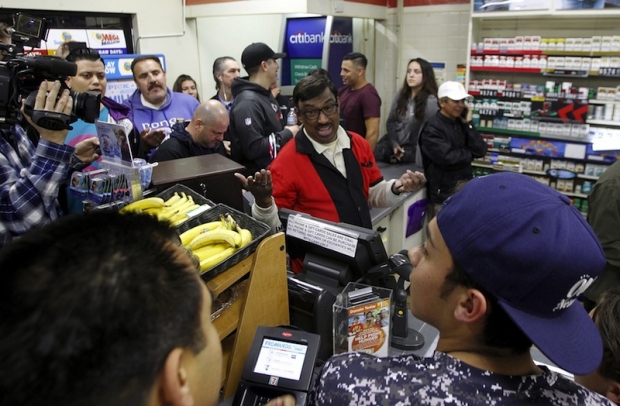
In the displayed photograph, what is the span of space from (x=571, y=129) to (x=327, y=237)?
4652 mm

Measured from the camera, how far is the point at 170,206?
5.55 ft

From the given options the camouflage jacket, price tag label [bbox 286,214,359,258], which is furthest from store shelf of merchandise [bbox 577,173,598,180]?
the camouflage jacket

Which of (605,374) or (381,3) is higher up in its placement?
(381,3)

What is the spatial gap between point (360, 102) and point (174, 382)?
4.49 meters

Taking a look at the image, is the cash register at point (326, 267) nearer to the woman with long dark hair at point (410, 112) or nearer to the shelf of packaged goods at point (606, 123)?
the woman with long dark hair at point (410, 112)

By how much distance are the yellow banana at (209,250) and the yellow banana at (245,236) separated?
54mm

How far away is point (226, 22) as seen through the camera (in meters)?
6.70

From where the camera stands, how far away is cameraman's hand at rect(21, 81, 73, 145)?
1.70 meters

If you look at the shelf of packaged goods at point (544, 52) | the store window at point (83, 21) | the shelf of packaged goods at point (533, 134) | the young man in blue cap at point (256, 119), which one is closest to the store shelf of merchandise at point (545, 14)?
the shelf of packaged goods at point (544, 52)

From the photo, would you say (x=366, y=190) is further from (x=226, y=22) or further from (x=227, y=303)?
(x=226, y=22)

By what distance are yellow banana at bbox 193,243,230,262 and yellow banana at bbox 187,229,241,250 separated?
12mm

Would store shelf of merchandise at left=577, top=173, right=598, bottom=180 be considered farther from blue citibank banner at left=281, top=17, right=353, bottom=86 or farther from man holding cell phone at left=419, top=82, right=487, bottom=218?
blue citibank banner at left=281, top=17, right=353, bottom=86

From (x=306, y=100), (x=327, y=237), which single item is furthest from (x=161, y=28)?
(x=327, y=237)

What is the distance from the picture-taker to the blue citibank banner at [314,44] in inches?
239
